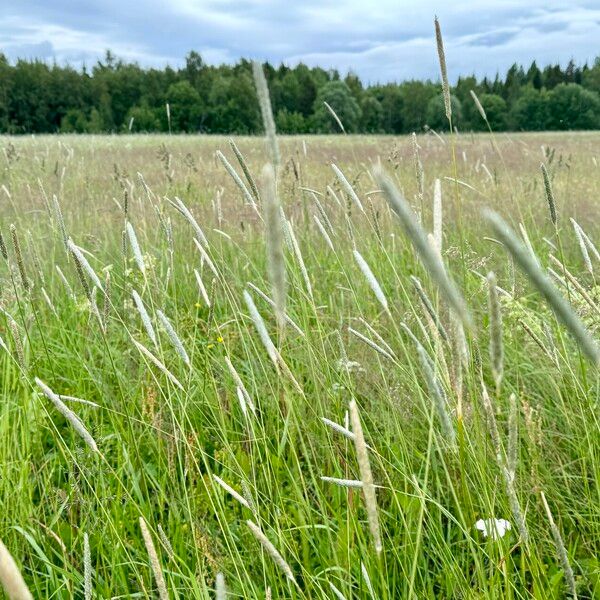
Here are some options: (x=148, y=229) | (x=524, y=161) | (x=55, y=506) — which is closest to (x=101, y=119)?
(x=524, y=161)

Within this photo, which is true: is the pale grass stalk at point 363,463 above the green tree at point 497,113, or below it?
below

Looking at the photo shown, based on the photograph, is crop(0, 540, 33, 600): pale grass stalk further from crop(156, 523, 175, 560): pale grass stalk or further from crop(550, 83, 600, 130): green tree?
crop(550, 83, 600, 130): green tree

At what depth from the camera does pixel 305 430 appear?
5.20ft

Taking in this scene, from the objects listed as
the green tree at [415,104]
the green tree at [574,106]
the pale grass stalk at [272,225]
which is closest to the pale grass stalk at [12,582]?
the pale grass stalk at [272,225]

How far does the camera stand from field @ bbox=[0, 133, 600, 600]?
41.8 inches

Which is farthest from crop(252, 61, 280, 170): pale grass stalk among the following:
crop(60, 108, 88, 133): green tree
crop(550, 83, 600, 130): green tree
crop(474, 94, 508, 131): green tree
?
crop(550, 83, 600, 130): green tree

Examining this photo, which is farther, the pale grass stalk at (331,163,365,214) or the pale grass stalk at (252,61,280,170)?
the pale grass stalk at (331,163,365,214)

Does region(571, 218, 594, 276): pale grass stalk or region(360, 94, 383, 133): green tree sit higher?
region(360, 94, 383, 133): green tree

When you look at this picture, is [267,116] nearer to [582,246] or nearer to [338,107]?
[582,246]

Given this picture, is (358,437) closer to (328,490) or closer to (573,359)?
(328,490)

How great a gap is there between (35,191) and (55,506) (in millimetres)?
5078

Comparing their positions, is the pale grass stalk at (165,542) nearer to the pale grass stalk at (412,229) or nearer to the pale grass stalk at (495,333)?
the pale grass stalk at (495,333)

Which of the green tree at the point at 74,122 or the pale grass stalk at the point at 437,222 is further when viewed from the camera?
the green tree at the point at 74,122

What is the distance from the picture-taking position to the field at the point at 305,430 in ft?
3.48
